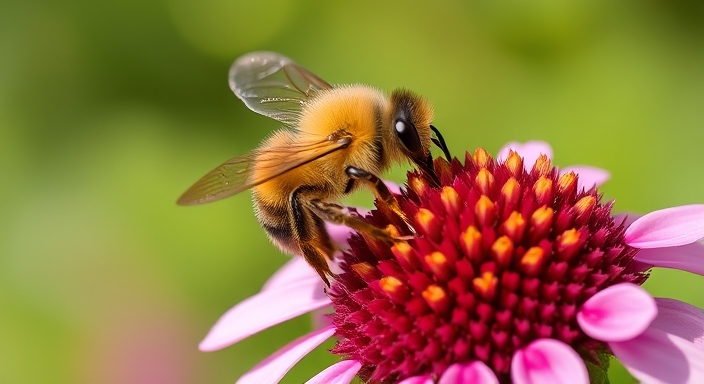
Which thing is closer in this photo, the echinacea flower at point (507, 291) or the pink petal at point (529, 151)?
the echinacea flower at point (507, 291)

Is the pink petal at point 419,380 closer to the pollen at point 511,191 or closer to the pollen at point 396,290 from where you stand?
the pollen at point 396,290

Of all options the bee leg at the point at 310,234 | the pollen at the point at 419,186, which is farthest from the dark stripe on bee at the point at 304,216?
the pollen at the point at 419,186

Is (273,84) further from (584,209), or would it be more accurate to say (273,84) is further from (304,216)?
(584,209)

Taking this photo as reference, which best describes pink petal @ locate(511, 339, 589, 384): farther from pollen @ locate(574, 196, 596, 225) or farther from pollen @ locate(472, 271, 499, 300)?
pollen @ locate(574, 196, 596, 225)

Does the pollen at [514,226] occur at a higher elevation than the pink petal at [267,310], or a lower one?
higher

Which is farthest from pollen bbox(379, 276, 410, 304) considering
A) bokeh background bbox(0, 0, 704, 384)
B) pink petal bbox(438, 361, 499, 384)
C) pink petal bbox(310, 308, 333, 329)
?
bokeh background bbox(0, 0, 704, 384)

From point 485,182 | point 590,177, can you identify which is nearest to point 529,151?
point 590,177
